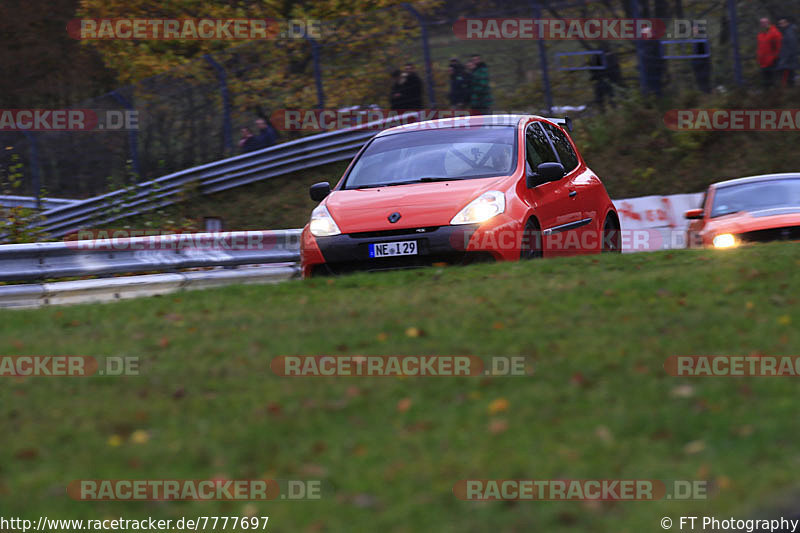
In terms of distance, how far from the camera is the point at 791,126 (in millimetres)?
21719

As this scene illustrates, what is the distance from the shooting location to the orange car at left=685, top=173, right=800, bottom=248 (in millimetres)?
11734

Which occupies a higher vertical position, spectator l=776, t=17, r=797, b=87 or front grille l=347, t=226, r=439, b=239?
spectator l=776, t=17, r=797, b=87

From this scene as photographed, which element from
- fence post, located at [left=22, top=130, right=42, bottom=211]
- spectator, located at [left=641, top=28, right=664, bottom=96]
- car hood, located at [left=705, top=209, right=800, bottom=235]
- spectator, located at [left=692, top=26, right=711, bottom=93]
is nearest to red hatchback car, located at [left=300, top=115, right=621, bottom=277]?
car hood, located at [left=705, top=209, right=800, bottom=235]

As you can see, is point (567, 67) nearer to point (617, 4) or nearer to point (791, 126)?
point (617, 4)

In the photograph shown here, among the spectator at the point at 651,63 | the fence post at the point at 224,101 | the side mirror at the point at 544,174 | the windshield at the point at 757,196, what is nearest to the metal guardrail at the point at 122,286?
the side mirror at the point at 544,174

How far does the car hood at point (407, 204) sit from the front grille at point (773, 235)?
3523 mm

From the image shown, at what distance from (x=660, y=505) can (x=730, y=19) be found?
20107mm

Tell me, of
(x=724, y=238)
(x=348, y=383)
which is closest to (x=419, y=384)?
(x=348, y=383)

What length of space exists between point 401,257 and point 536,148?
7.61 feet

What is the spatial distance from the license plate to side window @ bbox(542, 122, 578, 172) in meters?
2.76

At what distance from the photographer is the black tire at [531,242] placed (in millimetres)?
9727
